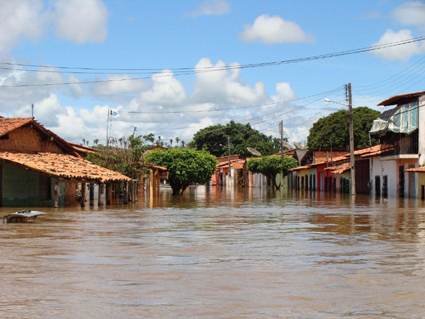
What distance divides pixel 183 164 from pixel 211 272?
40.0 meters

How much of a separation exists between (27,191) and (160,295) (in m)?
22.3

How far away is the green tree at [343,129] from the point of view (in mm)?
75938

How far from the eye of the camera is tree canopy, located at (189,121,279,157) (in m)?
106

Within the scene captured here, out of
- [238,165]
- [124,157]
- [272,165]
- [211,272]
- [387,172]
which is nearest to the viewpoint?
[211,272]

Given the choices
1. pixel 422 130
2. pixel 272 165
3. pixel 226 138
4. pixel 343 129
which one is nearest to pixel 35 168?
pixel 422 130

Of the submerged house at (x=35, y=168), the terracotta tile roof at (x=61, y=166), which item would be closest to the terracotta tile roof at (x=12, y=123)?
the submerged house at (x=35, y=168)

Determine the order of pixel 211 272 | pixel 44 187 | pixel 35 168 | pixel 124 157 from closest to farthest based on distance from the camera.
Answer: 1. pixel 211 272
2. pixel 35 168
3. pixel 44 187
4. pixel 124 157

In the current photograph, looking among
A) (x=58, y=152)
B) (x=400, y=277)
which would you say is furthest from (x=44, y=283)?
(x=58, y=152)

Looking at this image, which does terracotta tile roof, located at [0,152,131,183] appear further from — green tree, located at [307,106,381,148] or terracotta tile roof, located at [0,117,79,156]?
green tree, located at [307,106,381,148]

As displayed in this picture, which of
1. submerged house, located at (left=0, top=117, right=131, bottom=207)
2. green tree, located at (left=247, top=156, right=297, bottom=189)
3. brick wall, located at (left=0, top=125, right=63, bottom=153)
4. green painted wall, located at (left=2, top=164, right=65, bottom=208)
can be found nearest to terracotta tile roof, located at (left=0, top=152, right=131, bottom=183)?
submerged house, located at (left=0, top=117, right=131, bottom=207)

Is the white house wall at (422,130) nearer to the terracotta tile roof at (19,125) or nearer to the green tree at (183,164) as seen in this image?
the green tree at (183,164)

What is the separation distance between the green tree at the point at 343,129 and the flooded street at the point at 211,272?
2291 inches

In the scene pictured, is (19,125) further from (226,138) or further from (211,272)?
(226,138)

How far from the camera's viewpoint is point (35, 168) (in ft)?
85.8
